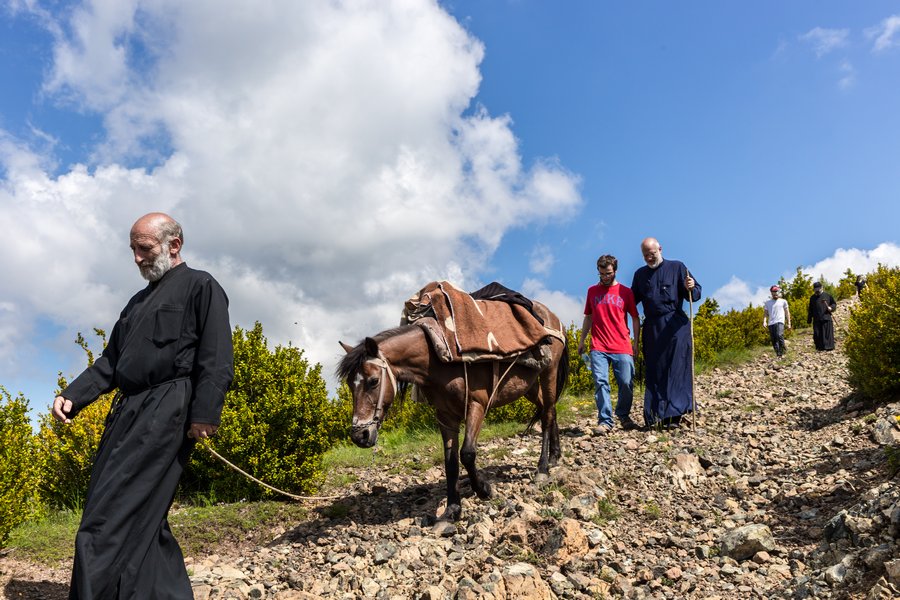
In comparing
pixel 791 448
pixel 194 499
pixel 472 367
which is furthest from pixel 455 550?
pixel 791 448

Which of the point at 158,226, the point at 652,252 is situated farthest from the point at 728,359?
the point at 158,226

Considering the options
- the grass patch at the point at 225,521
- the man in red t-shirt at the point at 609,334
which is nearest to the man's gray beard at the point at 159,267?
the grass patch at the point at 225,521

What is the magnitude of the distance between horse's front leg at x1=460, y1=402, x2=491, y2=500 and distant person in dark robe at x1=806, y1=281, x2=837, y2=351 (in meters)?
14.2

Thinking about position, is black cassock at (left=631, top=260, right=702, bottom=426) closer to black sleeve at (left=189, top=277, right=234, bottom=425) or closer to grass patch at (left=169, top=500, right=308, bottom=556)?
grass patch at (left=169, top=500, right=308, bottom=556)

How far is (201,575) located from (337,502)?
81.0 inches

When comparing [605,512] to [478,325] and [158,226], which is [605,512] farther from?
[158,226]

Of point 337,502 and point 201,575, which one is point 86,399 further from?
point 337,502

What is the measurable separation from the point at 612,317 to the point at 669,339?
79 cm

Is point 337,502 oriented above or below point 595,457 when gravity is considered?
below

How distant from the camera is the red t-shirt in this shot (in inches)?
344

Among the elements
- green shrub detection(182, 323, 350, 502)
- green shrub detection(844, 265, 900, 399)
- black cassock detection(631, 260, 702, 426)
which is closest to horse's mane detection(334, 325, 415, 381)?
green shrub detection(182, 323, 350, 502)

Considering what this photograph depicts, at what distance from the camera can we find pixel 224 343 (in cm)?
373

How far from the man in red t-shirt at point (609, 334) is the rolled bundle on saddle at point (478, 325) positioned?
223 cm

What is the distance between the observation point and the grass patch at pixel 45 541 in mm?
5898
